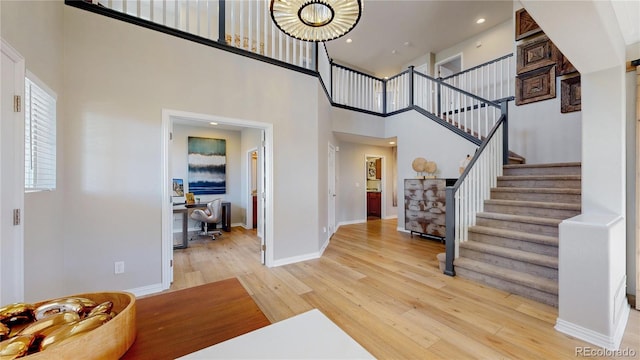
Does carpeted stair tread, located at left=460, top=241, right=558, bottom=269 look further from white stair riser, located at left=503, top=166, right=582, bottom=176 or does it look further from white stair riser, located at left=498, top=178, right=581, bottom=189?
white stair riser, located at left=503, top=166, right=582, bottom=176

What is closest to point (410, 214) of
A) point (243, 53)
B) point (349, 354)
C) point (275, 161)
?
point (275, 161)

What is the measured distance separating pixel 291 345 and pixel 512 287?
297 centimetres

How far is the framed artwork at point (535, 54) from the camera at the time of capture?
4.17 meters

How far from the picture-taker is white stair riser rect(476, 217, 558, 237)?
9.09 ft

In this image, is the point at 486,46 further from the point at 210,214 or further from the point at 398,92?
the point at 210,214

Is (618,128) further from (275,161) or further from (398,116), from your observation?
(398,116)

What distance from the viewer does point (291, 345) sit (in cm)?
61

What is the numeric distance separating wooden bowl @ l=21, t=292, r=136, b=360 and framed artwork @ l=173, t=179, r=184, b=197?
5.65 m

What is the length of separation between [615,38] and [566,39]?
59cm

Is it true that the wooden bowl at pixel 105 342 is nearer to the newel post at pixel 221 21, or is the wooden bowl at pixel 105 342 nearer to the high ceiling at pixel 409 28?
the newel post at pixel 221 21

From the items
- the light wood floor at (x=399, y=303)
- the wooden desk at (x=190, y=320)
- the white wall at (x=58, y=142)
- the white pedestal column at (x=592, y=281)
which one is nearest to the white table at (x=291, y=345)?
the wooden desk at (x=190, y=320)

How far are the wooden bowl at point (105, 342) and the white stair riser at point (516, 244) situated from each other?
138 inches

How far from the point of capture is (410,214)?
5156 millimetres

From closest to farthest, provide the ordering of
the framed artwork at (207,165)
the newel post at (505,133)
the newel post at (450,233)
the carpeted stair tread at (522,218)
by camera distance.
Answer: the carpeted stair tread at (522,218)
the newel post at (450,233)
the newel post at (505,133)
the framed artwork at (207,165)
